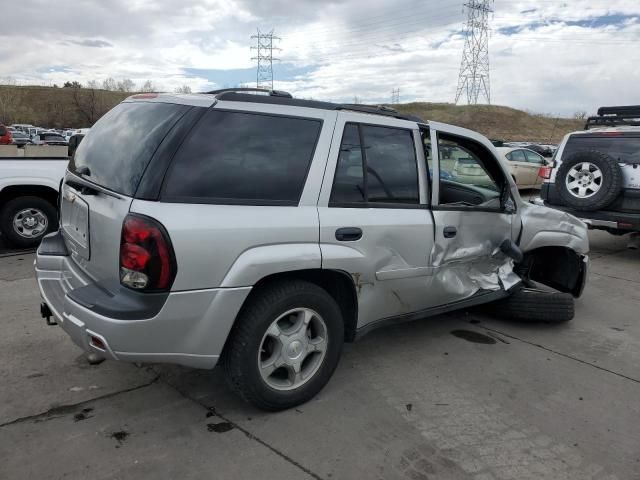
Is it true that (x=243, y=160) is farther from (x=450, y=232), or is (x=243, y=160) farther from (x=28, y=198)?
(x=28, y=198)

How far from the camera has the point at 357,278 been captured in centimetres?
323

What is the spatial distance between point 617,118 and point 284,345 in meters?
8.09

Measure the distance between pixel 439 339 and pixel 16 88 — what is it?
12952 cm

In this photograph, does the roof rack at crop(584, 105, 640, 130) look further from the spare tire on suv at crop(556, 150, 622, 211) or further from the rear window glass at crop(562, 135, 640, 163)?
the spare tire on suv at crop(556, 150, 622, 211)

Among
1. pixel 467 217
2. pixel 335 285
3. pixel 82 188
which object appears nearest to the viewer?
pixel 82 188

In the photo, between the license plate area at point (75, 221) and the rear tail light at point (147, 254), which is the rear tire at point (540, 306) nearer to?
the rear tail light at point (147, 254)

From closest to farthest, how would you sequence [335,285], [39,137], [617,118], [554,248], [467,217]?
1. [335,285]
2. [467,217]
3. [554,248]
4. [617,118]
5. [39,137]

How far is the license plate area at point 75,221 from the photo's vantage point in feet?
9.37

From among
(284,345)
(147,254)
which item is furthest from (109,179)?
(284,345)

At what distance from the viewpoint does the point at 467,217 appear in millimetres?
3979

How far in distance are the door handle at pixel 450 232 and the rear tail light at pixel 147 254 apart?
6.72 feet

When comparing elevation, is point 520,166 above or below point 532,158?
below

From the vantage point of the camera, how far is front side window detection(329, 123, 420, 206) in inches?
126

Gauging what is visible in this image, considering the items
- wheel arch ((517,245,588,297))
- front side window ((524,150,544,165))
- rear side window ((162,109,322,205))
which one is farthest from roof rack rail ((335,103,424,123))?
front side window ((524,150,544,165))
